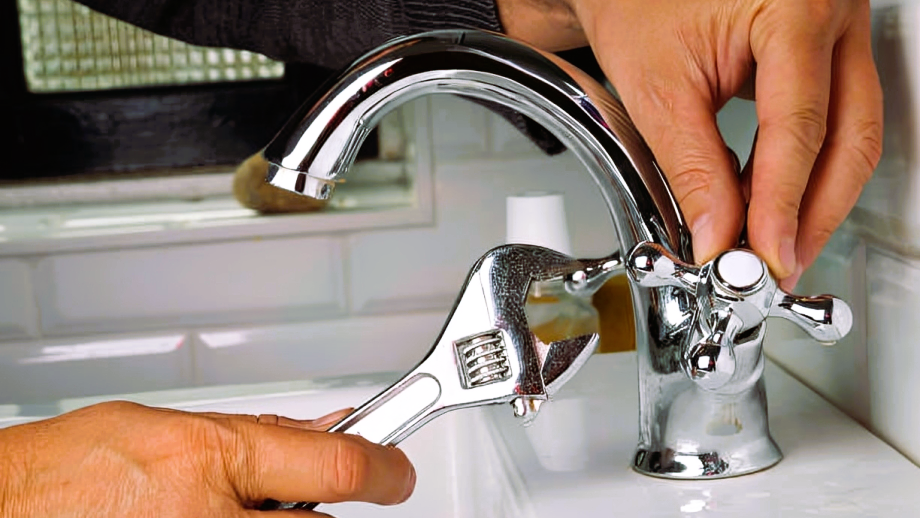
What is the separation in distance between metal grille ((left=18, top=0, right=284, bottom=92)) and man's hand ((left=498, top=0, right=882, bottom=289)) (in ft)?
1.92

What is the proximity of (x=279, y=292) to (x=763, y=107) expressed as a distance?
57 centimetres

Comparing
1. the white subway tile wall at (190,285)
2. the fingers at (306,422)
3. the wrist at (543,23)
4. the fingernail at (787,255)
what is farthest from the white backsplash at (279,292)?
the fingernail at (787,255)

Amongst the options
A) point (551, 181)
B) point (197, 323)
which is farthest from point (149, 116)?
point (551, 181)

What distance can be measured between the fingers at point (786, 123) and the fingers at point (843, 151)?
0.05 ft

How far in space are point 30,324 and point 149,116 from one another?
A: 21cm

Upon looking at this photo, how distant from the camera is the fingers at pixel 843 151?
0.45 metres

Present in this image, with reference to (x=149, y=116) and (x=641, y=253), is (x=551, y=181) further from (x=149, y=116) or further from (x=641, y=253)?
(x=641, y=253)

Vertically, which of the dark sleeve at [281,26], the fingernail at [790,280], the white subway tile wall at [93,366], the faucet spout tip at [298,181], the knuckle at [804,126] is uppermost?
the dark sleeve at [281,26]

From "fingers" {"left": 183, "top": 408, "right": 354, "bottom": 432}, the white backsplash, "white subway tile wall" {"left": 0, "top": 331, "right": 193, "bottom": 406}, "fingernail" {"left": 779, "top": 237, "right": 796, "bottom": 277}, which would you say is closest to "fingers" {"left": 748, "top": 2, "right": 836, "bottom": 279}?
"fingernail" {"left": 779, "top": 237, "right": 796, "bottom": 277}

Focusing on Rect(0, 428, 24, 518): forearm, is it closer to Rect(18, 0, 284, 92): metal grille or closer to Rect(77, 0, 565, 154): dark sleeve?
Rect(77, 0, 565, 154): dark sleeve

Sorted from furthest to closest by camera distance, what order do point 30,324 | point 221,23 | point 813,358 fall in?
point 30,324, point 221,23, point 813,358

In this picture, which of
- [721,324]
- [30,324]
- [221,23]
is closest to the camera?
[721,324]

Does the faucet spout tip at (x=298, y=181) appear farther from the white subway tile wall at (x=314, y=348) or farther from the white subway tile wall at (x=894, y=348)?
the white subway tile wall at (x=314, y=348)

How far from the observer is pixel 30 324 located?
91 cm
